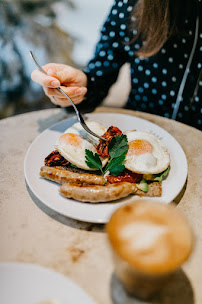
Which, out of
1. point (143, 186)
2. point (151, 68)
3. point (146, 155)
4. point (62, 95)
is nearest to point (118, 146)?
point (146, 155)

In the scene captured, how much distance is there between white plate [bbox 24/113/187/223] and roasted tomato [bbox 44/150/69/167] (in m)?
0.05

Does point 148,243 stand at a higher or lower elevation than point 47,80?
lower

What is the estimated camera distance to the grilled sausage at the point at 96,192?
1389mm

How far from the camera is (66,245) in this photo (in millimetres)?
1286

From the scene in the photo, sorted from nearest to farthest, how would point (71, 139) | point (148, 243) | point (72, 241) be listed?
point (148, 243) < point (72, 241) < point (71, 139)

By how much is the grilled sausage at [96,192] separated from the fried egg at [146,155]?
197 mm

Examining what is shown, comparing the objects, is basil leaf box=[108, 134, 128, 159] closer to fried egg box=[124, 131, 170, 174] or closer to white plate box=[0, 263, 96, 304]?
fried egg box=[124, 131, 170, 174]

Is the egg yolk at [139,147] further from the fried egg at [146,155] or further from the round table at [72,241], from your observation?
the round table at [72,241]

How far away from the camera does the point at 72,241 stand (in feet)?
4.29

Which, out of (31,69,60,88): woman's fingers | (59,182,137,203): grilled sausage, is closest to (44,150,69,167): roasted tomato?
(59,182,137,203): grilled sausage

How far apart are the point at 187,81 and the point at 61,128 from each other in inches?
51.0

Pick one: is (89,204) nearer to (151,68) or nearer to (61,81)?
(61,81)

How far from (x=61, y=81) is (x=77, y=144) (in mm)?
630

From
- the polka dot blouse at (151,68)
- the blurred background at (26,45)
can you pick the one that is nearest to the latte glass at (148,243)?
the polka dot blouse at (151,68)
